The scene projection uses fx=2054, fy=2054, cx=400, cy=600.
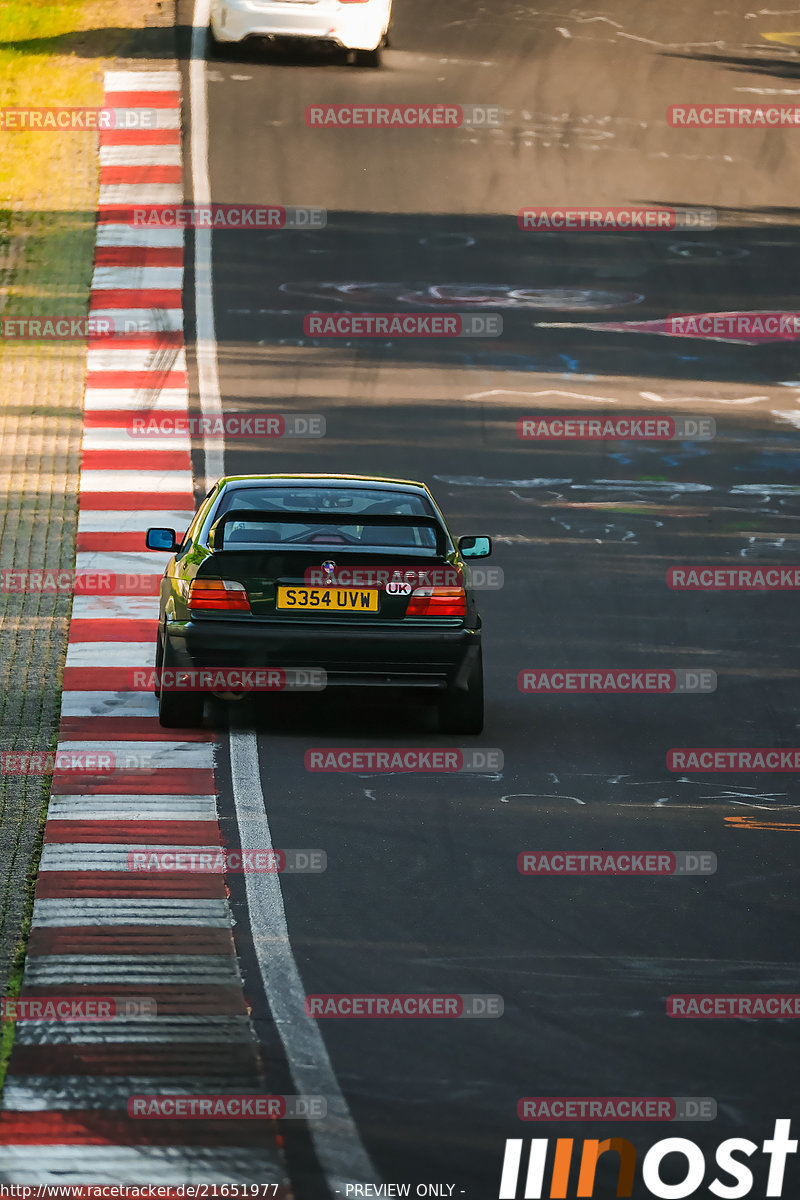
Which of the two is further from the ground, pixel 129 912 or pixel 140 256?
pixel 129 912

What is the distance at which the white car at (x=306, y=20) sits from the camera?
1100 inches

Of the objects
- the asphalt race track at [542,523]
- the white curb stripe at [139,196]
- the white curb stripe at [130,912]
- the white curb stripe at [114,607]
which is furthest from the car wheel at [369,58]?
the white curb stripe at [130,912]

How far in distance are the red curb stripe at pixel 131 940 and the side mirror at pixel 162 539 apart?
4.21m

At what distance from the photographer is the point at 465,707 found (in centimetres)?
1128

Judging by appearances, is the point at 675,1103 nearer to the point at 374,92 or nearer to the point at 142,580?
the point at 142,580

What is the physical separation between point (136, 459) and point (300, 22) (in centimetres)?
1116

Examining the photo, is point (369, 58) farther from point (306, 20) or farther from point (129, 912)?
point (129, 912)

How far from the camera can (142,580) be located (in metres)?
15.7

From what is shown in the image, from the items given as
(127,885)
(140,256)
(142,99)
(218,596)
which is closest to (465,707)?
(218,596)

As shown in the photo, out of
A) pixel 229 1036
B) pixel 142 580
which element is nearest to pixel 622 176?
pixel 142 580

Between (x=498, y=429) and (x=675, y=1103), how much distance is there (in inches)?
540

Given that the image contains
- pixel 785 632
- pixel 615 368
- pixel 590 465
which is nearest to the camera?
pixel 785 632

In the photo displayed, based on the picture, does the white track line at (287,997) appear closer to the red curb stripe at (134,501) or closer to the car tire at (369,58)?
the red curb stripe at (134,501)

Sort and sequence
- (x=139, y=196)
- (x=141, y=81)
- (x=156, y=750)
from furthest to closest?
(x=141, y=81)
(x=139, y=196)
(x=156, y=750)
